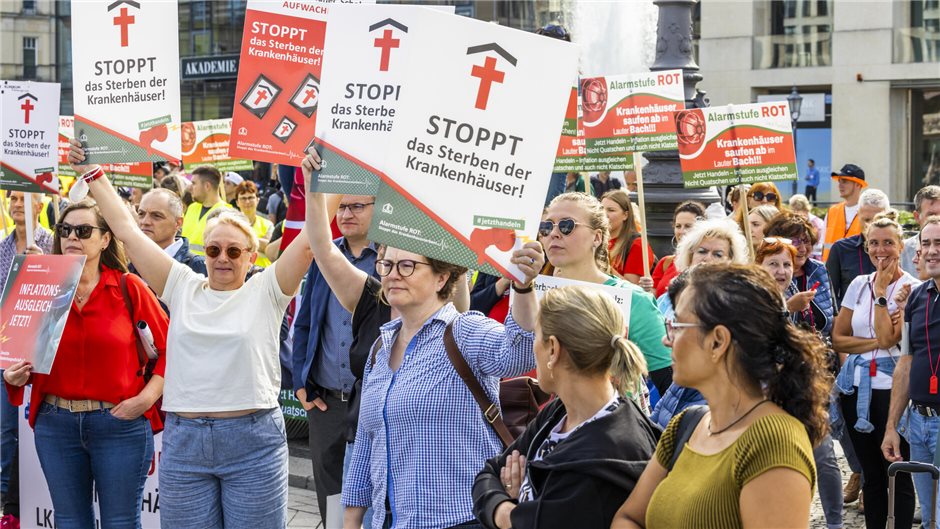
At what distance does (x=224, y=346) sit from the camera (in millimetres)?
5242

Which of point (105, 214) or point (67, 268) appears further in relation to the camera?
point (67, 268)

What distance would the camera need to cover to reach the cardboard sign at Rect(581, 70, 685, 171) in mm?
8734

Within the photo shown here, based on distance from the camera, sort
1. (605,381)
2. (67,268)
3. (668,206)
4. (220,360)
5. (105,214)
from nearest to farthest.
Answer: (605,381), (220,360), (105,214), (67,268), (668,206)

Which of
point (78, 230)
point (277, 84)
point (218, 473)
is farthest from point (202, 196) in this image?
point (218, 473)

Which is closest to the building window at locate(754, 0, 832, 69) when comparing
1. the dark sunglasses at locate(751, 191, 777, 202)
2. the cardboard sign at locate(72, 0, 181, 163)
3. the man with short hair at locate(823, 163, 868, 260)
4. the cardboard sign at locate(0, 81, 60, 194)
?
the man with short hair at locate(823, 163, 868, 260)

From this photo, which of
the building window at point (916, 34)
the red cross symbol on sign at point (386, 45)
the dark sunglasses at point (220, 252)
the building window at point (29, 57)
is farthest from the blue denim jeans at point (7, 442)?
the building window at point (29, 57)

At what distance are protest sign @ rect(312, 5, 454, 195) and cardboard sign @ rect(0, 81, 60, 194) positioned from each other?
9.68ft

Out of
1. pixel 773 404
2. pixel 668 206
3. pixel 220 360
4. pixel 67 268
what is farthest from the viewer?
pixel 668 206

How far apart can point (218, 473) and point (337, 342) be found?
0.94 metres

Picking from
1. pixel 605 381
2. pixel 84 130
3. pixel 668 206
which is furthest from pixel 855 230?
pixel 605 381

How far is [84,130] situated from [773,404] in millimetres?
4270

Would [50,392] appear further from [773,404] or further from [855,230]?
[855,230]

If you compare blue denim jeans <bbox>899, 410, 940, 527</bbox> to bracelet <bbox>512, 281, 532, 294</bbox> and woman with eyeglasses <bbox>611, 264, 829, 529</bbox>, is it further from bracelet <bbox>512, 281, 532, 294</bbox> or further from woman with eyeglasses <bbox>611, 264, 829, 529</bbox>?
woman with eyeglasses <bbox>611, 264, 829, 529</bbox>

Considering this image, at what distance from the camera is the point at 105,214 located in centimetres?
556
